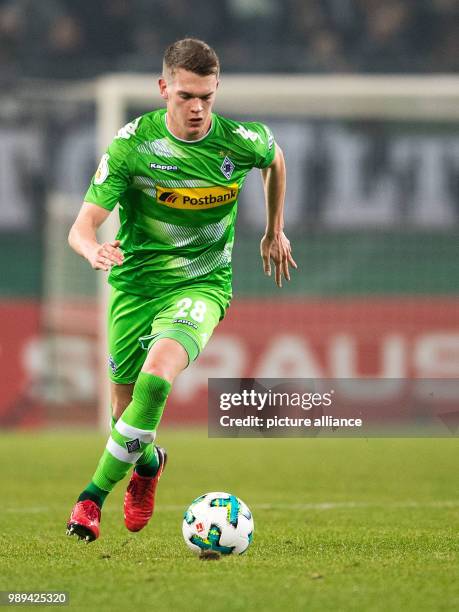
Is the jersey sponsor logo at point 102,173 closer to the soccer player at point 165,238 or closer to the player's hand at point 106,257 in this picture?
the soccer player at point 165,238

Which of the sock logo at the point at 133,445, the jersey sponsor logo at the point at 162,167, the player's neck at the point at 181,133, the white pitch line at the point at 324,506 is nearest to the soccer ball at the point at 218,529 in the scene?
the sock logo at the point at 133,445

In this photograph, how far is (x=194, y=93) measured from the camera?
17.8ft

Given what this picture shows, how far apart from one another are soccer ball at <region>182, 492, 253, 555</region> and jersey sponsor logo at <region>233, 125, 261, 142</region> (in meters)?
1.77

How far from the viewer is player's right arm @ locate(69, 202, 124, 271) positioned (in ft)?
15.7

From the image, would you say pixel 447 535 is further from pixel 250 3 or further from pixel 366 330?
pixel 250 3

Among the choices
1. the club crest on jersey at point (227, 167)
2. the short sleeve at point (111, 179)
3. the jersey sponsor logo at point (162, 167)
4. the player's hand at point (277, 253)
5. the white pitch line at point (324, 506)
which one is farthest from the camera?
the white pitch line at point (324, 506)

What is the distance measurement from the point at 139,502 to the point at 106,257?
1.60m

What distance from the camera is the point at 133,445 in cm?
530

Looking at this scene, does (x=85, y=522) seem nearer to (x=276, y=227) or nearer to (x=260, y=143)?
(x=276, y=227)

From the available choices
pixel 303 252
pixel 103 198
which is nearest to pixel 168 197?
pixel 103 198

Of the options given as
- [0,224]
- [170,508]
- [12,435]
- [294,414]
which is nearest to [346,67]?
[0,224]

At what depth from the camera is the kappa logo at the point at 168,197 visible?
5.72 meters

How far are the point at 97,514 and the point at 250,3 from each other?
15.4 metres

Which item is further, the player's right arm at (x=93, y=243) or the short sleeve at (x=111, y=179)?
the short sleeve at (x=111, y=179)
